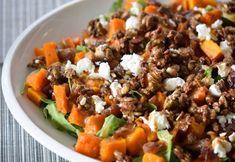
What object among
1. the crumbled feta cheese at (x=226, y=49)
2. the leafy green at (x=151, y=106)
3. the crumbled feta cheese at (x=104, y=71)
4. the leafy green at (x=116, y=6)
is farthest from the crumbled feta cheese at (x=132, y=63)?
the leafy green at (x=116, y=6)

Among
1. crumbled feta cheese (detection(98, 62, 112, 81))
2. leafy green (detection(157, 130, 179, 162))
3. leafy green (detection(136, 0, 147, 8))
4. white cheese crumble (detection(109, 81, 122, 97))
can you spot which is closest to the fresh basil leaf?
white cheese crumble (detection(109, 81, 122, 97))

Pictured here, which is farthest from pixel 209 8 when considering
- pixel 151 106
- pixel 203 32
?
pixel 151 106

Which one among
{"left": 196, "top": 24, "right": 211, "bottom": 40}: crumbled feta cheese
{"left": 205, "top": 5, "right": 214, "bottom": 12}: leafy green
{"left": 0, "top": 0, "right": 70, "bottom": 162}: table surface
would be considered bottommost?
{"left": 0, "top": 0, "right": 70, "bottom": 162}: table surface

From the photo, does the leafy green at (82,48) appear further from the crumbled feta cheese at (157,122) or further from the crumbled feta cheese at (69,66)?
the crumbled feta cheese at (157,122)

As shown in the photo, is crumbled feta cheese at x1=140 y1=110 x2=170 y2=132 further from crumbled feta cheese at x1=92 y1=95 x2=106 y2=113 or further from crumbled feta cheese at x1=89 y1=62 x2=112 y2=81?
crumbled feta cheese at x1=89 y1=62 x2=112 y2=81

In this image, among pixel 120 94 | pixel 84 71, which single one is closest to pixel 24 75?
pixel 84 71

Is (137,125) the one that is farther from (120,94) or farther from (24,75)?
(24,75)

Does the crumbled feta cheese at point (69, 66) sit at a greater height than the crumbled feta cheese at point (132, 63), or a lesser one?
lesser
